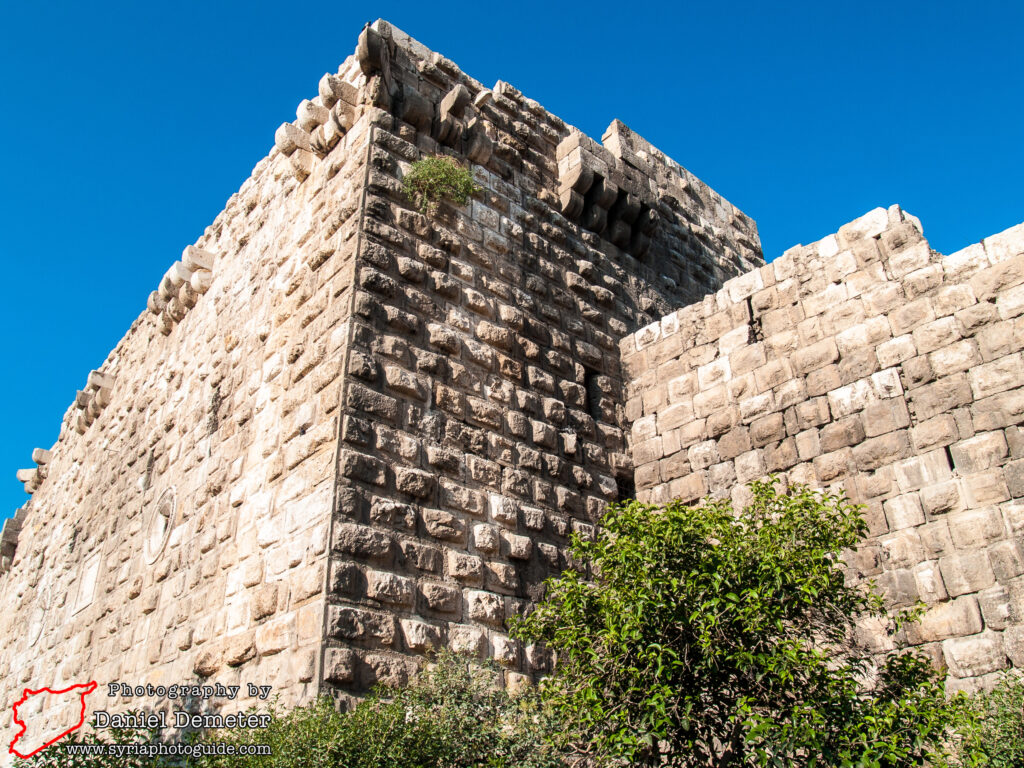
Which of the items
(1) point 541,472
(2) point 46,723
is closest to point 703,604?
(1) point 541,472

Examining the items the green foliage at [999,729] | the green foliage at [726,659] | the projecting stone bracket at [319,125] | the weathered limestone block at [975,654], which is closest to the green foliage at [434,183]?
the projecting stone bracket at [319,125]

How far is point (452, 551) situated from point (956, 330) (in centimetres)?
323

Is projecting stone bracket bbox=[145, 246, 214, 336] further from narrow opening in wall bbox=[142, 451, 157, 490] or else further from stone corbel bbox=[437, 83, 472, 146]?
stone corbel bbox=[437, 83, 472, 146]

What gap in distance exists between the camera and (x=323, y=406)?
5.13m

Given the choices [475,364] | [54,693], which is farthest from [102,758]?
[54,693]

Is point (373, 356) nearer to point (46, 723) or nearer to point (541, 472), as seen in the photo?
point (541, 472)

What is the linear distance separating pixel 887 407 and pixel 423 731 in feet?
11.0

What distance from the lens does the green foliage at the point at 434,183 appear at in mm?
6062

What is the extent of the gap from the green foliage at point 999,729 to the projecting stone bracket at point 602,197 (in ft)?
15.4

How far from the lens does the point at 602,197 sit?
24.9 feet

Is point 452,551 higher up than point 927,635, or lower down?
higher up

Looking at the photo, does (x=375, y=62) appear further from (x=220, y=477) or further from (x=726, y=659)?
(x=726, y=659)

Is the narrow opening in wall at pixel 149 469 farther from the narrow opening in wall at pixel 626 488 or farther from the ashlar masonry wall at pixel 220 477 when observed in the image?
the narrow opening in wall at pixel 626 488

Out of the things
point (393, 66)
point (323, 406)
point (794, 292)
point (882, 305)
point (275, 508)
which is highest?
point (393, 66)
